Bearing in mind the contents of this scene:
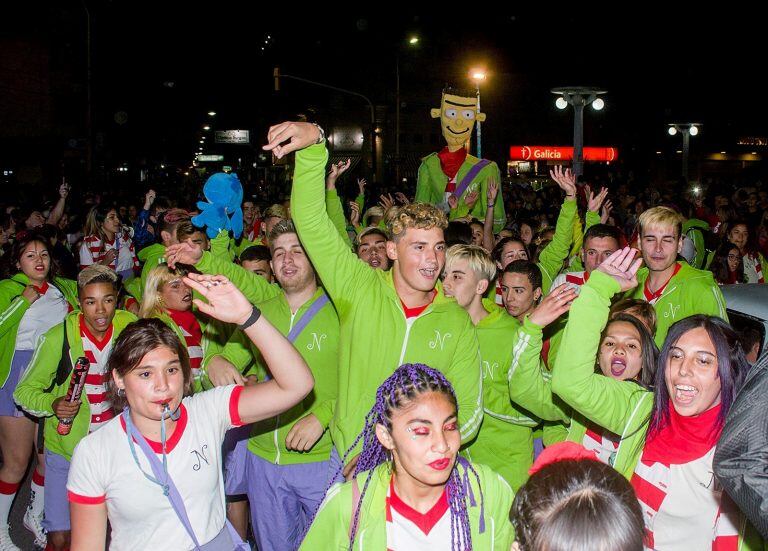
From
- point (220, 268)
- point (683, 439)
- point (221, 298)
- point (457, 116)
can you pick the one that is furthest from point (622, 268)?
point (457, 116)

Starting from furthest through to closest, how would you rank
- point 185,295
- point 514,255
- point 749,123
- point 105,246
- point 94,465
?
point 749,123 < point 105,246 < point 514,255 < point 185,295 < point 94,465

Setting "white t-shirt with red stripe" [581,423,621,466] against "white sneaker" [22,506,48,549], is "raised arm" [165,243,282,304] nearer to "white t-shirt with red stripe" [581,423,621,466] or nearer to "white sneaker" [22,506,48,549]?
"white sneaker" [22,506,48,549]

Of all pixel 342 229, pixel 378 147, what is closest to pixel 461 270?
pixel 342 229

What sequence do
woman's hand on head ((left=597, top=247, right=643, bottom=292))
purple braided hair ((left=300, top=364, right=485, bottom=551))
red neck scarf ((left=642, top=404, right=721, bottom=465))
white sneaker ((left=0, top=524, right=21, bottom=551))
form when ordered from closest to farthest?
purple braided hair ((left=300, top=364, right=485, bottom=551))
red neck scarf ((left=642, top=404, right=721, bottom=465))
woman's hand on head ((left=597, top=247, right=643, bottom=292))
white sneaker ((left=0, top=524, right=21, bottom=551))

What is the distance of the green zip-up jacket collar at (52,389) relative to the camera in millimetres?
4613

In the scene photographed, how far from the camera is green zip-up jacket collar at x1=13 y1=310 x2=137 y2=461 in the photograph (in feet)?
15.1

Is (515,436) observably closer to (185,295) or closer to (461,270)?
(461,270)

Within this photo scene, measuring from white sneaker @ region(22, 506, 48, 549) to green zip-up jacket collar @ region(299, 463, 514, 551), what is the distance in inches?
150

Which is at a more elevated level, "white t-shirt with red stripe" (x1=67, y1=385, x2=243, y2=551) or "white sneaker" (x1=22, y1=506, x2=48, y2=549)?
"white t-shirt with red stripe" (x1=67, y1=385, x2=243, y2=551)

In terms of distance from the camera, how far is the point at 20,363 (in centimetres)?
618

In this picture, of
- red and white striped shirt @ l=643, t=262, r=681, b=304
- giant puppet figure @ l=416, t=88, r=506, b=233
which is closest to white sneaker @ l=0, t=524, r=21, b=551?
red and white striped shirt @ l=643, t=262, r=681, b=304

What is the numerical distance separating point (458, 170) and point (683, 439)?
313 inches

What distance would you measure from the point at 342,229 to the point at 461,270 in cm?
170

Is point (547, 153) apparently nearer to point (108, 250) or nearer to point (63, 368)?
point (108, 250)
